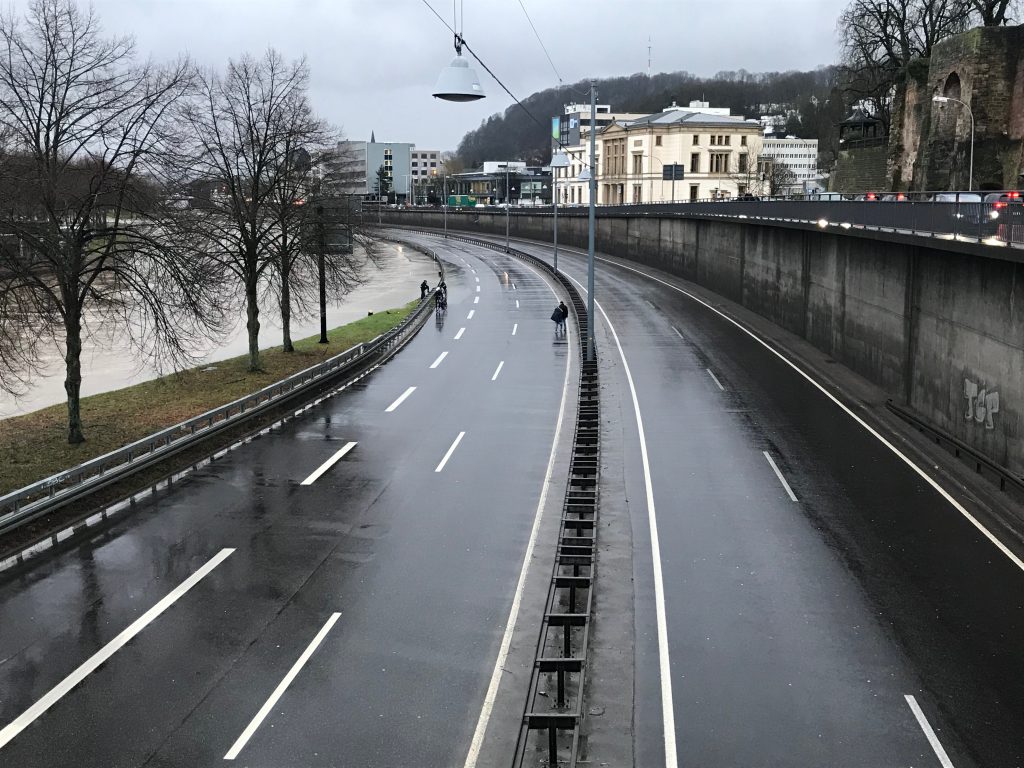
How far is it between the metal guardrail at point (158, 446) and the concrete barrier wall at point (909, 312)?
17.9 meters

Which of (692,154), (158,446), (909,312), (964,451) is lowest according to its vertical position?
(158,446)

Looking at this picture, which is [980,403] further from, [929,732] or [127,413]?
[127,413]

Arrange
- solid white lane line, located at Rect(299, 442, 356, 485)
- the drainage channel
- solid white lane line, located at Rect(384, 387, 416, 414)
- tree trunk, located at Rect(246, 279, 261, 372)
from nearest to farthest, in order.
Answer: the drainage channel, solid white lane line, located at Rect(299, 442, 356, 485), solid white lane line, located at Rect(384, 387, 416, 414), tree trunk, located at Rect(246, 279, 261, 372)

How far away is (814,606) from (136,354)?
3906cm

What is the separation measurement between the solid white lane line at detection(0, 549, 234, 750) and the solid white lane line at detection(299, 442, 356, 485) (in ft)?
15.2

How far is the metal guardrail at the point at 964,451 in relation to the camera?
18656 mm

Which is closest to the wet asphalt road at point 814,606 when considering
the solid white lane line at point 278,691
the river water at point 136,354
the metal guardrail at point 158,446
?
the solid white lane line at point 278,691

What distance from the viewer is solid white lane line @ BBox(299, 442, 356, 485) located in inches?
791

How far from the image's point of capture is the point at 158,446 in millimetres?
22188

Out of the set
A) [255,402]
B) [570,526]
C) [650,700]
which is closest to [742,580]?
[570,526]

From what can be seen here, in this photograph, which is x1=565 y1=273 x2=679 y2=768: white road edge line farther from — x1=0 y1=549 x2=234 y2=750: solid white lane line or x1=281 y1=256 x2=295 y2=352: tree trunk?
x1=281 y1=256 x2=295 y2=352: tree trunk

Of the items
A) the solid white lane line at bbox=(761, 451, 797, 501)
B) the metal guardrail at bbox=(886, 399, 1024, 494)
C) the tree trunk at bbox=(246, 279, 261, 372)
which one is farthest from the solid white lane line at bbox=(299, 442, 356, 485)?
the metal guardrail at bbox=(886, 399, 1024, 494)

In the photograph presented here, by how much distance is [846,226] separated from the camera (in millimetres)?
30375

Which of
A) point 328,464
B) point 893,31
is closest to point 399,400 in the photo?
point 328,464
